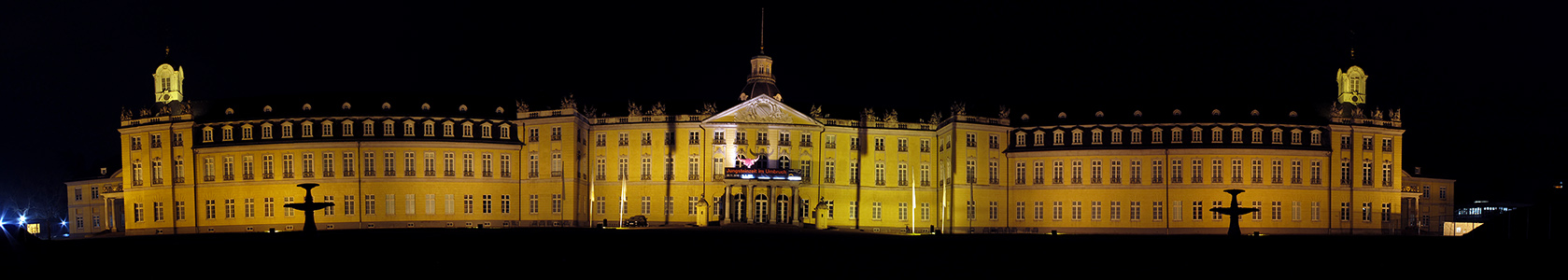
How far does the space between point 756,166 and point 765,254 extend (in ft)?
128

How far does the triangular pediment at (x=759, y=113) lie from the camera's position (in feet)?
337

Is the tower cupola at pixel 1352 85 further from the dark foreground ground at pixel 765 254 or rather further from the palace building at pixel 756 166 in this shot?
the dark foreground ground at pixel 765 254

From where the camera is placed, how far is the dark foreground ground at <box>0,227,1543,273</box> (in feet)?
188

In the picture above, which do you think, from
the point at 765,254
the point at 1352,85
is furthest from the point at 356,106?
the point at 1352,85

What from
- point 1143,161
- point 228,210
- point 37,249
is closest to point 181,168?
point 228,210

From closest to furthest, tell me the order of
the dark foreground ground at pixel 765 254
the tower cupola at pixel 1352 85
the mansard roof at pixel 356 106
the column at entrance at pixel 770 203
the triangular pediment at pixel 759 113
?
1. the dark foreground ground at pixel 765 254
2. the column at entrance at pixel 770 203
3. the triangular pediment at pixel 759 113
4. the mansard roof at pixel 356 106
5. the tower cupola at pixel 1352 85

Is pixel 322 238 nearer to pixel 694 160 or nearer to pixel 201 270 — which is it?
pixel 201 270

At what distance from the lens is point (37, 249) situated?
2210 inches

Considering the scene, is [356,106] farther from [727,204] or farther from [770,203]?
[770,203]

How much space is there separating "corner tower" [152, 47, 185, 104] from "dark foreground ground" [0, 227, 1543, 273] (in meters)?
40.1

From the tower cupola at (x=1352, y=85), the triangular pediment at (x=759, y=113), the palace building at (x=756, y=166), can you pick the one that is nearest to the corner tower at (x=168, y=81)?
the palace building at (x=756, y=166)

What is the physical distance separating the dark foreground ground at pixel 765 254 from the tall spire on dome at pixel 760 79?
39.1 metres

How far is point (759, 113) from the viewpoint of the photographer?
103188mm

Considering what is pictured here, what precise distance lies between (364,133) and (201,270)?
4766cm
